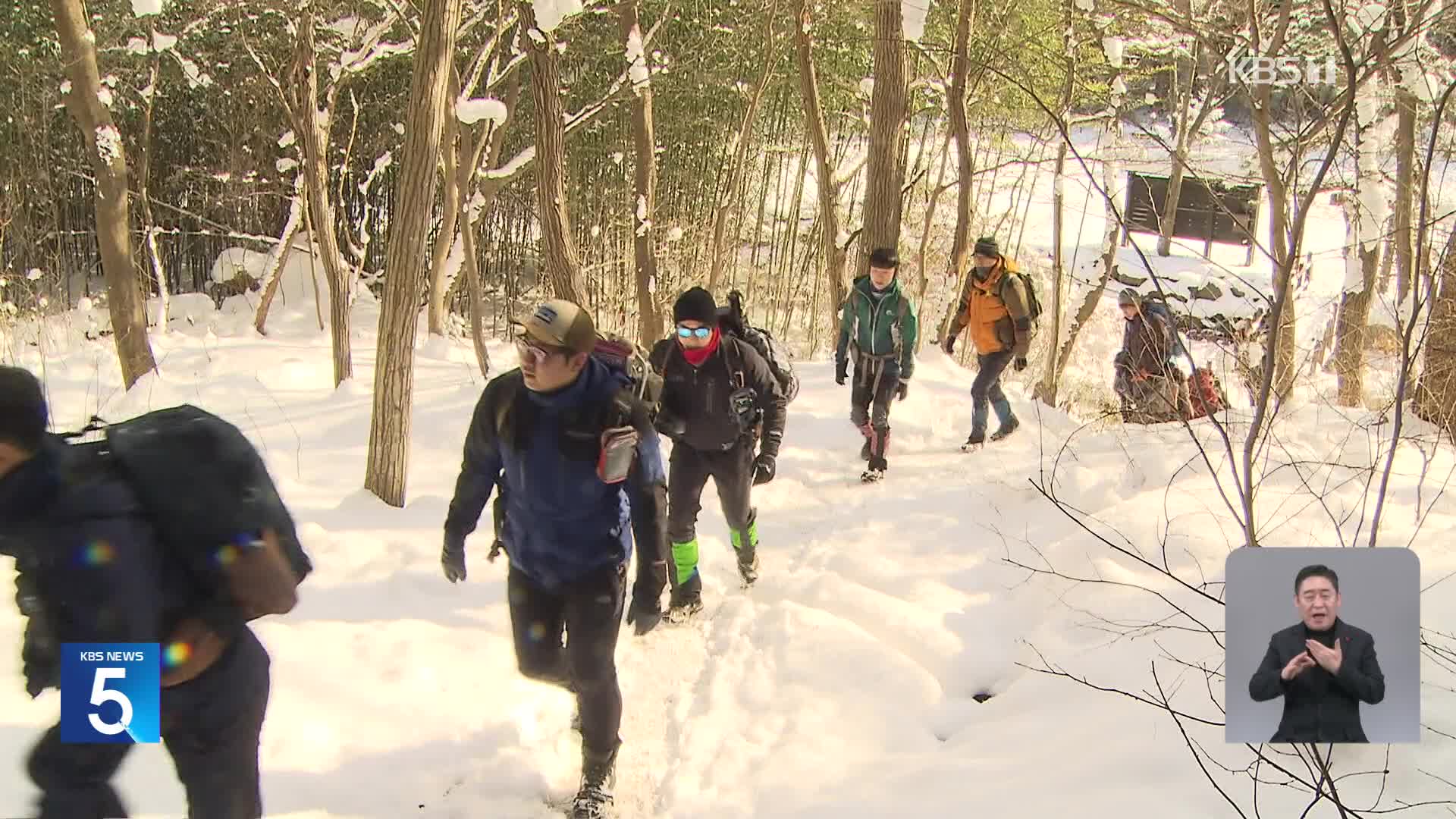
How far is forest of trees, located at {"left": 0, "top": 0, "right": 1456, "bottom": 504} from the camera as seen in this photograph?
19.3ft

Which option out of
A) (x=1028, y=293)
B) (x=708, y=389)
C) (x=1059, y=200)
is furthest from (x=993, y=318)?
(x=1059, y=200)

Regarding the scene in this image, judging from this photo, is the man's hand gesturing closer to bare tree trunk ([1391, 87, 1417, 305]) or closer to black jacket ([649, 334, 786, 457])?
black jacket ([649, 334, 786, 457])

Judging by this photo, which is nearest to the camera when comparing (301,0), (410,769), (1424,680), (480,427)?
(1424,680)

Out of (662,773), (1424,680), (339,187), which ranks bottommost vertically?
(662,773)

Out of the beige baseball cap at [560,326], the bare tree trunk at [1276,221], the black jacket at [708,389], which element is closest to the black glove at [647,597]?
the beige baseball cap at [560,326]

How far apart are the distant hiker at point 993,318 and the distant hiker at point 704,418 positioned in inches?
113

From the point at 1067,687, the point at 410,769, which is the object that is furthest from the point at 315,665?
the point at 1067,687

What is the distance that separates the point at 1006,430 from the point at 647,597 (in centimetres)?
493

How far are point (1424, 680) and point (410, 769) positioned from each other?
3.07m

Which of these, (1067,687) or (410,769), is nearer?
(410,769)

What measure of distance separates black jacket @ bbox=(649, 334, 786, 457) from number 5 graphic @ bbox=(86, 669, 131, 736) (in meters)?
2.67

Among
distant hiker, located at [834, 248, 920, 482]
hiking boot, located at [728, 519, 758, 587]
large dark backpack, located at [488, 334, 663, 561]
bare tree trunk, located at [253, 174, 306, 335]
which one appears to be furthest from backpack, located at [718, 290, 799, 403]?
bare tree trunk, located at [253, 174, 306, 335]

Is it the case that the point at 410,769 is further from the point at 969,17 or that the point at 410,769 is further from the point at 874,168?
the point at 969,17

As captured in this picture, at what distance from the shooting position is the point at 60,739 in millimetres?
1849
